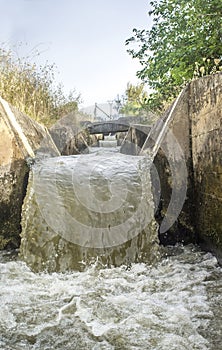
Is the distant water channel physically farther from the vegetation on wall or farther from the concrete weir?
the vegetation on wall

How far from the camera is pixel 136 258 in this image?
8.36ft

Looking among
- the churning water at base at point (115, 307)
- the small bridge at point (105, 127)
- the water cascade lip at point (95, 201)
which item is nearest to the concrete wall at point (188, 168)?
the water cascade lip at point (95, 201)

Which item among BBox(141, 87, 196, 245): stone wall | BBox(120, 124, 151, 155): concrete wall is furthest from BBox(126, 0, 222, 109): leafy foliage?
BBox(141, 87, 196, 245): stone wall

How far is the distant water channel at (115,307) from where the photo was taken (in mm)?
1460

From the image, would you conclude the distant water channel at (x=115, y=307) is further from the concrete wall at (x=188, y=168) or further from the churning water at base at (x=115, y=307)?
the concrete wall at (x=188, y=168)

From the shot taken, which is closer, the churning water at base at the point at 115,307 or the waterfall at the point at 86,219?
the churning water at base at the point at 115,307

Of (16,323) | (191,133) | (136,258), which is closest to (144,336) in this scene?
(16,323)

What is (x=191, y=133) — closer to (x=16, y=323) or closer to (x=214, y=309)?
(x=214, y=309)

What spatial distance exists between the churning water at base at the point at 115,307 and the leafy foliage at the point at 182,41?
331cm

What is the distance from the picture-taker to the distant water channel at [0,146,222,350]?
57.5 inches

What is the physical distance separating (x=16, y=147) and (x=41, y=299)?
59.2 inches

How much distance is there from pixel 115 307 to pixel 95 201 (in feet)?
3.39

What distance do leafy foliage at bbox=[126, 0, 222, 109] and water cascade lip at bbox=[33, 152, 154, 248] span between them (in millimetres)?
2520

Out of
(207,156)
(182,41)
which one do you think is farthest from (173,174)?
(182,41)
